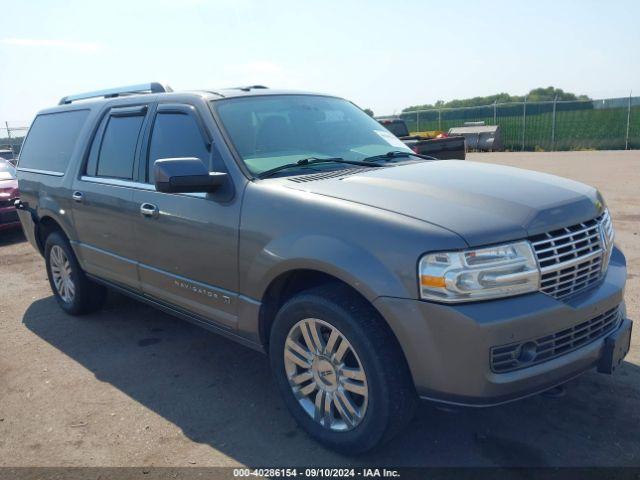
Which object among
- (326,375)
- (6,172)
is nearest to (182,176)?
(326,375)

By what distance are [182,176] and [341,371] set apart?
137cm

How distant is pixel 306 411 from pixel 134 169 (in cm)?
219

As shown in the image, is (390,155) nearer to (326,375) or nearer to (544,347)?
(326,375)

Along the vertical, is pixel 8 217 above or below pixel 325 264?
below

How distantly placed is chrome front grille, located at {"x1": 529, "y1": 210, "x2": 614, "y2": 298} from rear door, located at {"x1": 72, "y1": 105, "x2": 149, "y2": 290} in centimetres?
272

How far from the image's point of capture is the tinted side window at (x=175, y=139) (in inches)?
146

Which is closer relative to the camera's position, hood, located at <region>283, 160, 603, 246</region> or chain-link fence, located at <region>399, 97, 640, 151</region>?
hood, located at <region>283, 160, 603, 246</region>

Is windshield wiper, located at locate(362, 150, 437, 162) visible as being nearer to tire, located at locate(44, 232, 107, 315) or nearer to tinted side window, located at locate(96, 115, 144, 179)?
tinted side window, located at locate(96, 115, 144, 179)

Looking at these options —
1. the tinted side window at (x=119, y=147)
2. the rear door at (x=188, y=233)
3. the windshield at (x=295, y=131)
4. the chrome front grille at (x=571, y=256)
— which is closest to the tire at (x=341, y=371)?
the rear door at (x=188, y=233)

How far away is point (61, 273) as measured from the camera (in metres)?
5.48

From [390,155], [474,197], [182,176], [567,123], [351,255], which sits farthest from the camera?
[567,123]

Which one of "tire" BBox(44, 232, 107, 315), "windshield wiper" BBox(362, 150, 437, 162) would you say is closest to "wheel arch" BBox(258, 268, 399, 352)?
"windshield wiper" BBox(362, 150, 437, 162)

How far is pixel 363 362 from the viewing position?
8.95ft

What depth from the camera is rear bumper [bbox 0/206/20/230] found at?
9.29m
